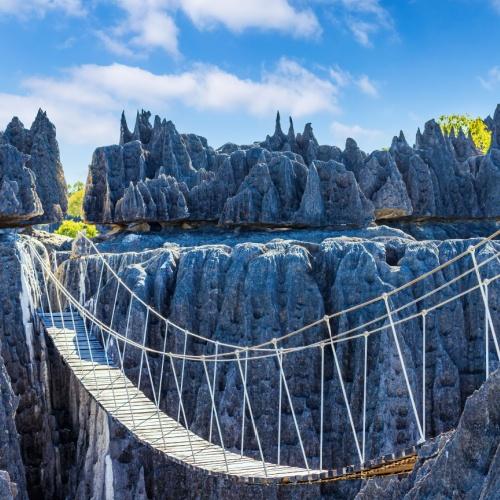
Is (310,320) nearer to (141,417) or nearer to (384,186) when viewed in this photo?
(141,417)

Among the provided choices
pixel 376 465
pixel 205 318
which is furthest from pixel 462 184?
pixel 376 465

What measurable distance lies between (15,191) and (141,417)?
48.7 feet

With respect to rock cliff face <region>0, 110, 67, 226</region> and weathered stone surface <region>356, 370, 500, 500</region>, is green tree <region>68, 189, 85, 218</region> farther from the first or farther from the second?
weathered stone surface <region>356, 370, 500, 500</region>

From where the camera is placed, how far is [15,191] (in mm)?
27547

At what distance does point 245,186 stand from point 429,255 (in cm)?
1334

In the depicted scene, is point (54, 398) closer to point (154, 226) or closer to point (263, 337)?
point (263, 337)

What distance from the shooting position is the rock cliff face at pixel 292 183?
3180cm

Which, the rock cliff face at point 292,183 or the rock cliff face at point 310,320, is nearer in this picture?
the rock cliff face at point 310,320

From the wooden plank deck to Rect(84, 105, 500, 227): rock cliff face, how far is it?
48.7ft

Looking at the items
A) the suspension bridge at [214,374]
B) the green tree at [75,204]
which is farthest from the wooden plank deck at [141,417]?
the green tree at [75,204]

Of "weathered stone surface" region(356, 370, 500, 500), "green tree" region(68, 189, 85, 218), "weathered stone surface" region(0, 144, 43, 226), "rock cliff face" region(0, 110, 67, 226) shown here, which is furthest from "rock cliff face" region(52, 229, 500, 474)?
"green tree" region(68, 189, 85, 218)

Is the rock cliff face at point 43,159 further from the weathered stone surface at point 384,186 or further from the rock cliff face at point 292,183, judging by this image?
the weathered stone surface at point 384,186

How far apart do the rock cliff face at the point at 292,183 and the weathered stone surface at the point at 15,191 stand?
594cm

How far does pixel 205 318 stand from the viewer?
798 inches
